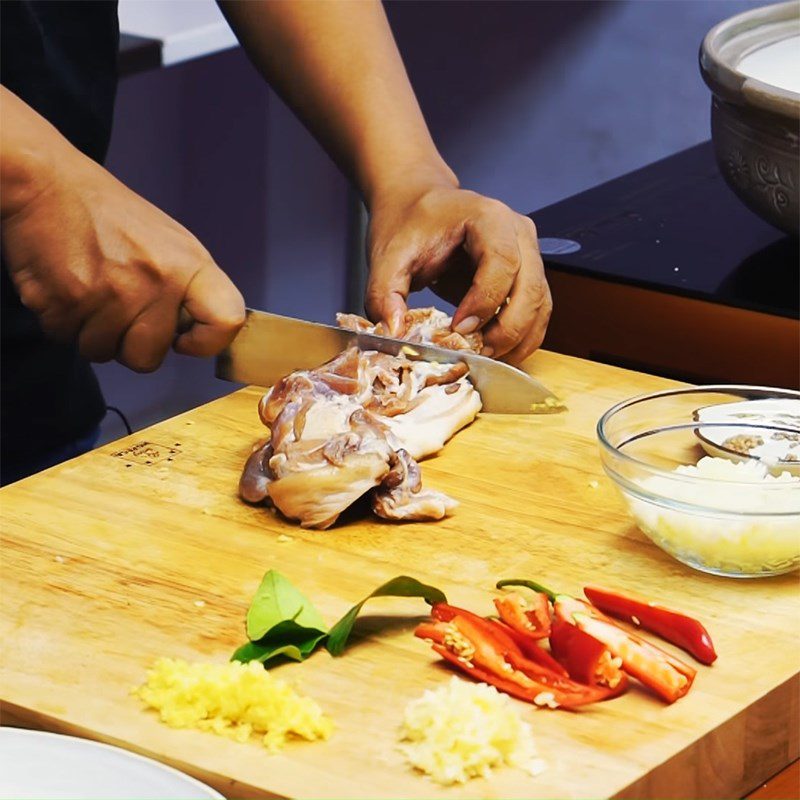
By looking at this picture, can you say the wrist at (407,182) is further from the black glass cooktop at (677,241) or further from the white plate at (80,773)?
the white plate at (80,773)

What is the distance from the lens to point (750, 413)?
5.00 ft

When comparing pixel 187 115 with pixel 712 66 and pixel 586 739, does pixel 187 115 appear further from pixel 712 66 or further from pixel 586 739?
pixel 586 739

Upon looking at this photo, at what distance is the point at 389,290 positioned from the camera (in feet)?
5.79

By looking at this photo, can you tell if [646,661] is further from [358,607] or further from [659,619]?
[358,607]

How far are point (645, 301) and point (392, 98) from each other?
0.44 metres

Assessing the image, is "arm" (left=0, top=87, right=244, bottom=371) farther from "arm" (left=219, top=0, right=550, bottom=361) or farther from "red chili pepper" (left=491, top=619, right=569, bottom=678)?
"red chili pepper" (left=491, top=619, right=569, bottom=678)

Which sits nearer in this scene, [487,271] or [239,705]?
[239,705]

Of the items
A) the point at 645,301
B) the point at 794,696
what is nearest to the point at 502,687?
the point at 794,696

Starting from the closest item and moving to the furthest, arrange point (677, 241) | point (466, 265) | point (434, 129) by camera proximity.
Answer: point (466, 265)
point (677, 241)
point (434, 129)

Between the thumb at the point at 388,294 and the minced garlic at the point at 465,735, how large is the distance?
30.4 inches

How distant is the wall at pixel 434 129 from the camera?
11.4 feet

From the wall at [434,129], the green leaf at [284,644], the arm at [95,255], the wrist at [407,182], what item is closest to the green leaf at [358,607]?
the green leaf at [284,644]

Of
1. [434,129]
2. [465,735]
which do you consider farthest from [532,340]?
[434,129]

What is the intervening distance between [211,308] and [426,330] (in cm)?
28
